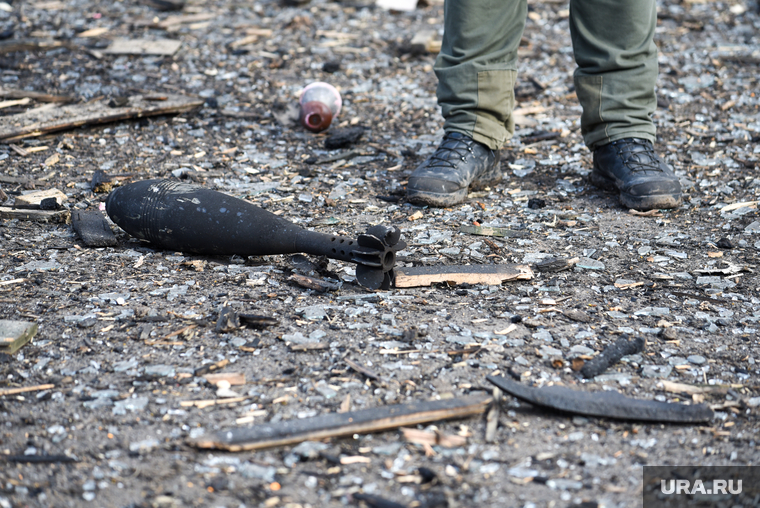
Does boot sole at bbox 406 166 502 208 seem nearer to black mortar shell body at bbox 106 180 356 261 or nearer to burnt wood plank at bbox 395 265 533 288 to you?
burnt wood plank at bbox 395 265 533 288

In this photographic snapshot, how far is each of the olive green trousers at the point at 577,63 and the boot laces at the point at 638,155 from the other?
5cm

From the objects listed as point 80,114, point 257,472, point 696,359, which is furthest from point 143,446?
point 80,114

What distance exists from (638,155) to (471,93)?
95cm

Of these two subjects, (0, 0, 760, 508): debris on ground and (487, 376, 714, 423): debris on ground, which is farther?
(487, 376, 714, 423): debris on ground

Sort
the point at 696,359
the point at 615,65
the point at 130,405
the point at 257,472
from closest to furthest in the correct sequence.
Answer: the point at 257,472 → the point at 130,405 → the point at 696,359 → the point at 615,65

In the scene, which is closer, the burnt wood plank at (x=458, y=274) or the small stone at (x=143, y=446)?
the small stone at (x=143, y=446)

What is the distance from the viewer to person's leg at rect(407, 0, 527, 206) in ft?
11.3

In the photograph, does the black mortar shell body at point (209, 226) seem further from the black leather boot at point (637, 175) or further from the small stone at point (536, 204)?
the black leather boot at point (637, 175)

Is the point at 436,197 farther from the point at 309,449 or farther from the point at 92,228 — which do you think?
the point at 309,449

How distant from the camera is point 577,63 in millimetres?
3582

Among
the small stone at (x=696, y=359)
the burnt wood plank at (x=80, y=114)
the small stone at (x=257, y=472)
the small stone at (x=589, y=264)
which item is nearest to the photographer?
the small stone at (x=257, y=472)

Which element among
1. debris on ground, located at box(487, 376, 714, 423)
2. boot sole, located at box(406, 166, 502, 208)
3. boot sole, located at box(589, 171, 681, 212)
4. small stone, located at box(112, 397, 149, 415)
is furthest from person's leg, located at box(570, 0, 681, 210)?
small stone, located at box(112, 397, 149, 415)

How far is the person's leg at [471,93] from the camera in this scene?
3445 mm

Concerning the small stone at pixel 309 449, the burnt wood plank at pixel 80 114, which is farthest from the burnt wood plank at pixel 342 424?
the burnt wood plank at pixel 80 114
